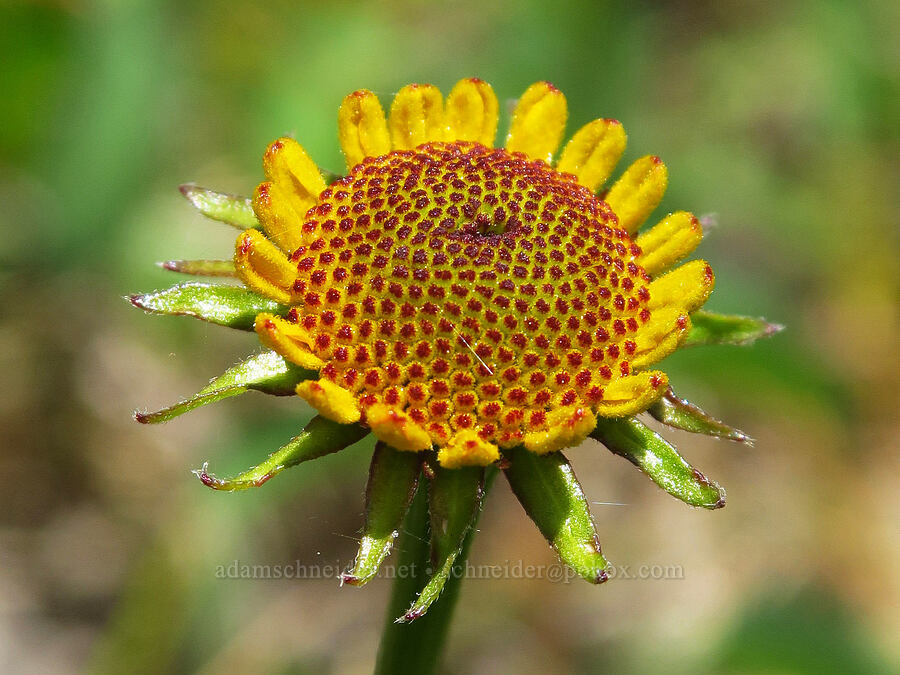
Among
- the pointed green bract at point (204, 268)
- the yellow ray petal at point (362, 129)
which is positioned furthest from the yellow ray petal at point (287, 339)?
the yellow ray petal at point (362, 129)

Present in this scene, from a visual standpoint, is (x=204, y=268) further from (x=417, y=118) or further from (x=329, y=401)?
(x=417, y=118)

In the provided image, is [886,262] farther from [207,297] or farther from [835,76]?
[207,297]

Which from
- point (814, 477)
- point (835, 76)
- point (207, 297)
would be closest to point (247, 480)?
point (207, 297)

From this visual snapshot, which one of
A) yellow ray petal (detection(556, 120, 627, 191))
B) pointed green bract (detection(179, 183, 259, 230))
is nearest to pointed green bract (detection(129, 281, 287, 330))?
pointed green bract (detection(179, 183, 259, 230))

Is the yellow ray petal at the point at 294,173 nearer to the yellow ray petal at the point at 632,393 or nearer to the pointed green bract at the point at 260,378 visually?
the pointed green bract at the point at 260,378

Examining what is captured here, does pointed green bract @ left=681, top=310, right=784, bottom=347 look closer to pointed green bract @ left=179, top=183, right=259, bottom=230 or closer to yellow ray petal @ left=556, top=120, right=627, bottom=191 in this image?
yellow ray petal @ left=556, top=120, right=627, bottom=191

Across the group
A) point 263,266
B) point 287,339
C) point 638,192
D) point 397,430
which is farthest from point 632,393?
point 263,266
